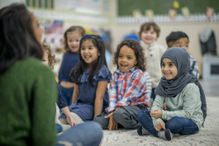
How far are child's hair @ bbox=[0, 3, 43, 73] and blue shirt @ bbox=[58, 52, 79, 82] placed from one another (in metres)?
2.03

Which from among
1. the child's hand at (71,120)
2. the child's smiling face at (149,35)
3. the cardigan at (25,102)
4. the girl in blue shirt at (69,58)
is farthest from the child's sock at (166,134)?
the child's smiling face at (149,35)

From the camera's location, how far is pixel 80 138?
1.33 m

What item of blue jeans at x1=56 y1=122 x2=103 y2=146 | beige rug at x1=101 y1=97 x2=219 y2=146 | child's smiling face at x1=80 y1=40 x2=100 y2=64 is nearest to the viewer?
blue jeans at x1=56 y1=122 x2=103 y2=146

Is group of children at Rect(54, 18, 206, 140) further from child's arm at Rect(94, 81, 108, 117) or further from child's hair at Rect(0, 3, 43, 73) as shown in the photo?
child's hair at Rect(0, 3, 43, 73)

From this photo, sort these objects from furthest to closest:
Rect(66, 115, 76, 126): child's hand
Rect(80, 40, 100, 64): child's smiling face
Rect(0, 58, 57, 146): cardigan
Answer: Rect(80, 40, 100, 64): child's smiling face
Rect(66, 115, 76, 126): child's hand
Rect(0, 58, 57, 146): cardigan

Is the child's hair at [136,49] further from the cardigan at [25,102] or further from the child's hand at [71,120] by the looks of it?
the cardigan at [25,102]

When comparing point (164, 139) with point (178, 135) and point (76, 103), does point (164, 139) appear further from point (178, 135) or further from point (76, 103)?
point (76, 103)

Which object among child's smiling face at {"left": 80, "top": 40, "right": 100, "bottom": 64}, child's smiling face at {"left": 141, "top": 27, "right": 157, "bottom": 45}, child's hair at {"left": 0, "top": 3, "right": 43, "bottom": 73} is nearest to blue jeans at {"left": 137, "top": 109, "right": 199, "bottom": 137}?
child's smiling face at {"left": 80, "top": 40, "right": 100, "bottom": 64}

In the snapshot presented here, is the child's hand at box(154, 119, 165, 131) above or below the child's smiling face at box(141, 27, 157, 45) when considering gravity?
below

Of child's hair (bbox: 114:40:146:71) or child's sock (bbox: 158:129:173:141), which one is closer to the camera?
child's sock (bbox: 158:129:173:141)

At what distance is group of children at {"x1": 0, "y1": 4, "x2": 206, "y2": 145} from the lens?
1091 mm

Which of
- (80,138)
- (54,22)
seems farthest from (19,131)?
(54,22)

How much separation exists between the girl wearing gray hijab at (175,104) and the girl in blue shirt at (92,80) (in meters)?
0.45

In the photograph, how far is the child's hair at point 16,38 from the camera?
3.63 ft
